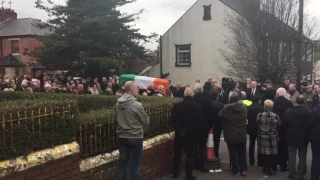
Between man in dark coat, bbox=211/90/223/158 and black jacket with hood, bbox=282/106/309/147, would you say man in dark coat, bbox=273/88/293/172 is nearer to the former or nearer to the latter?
black jacket with hood, bbox=282/106/309/147

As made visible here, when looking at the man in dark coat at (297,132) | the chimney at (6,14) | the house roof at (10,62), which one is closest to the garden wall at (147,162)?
the man in dark coat at (297,132)

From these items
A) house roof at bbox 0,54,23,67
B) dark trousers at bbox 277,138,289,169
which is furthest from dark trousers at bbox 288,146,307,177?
house roof at bbox 0,54,23,67

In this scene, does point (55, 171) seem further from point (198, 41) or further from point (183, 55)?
point (183, 55)

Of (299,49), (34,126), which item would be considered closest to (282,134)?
(34,126)

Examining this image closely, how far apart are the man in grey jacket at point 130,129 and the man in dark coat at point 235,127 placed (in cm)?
226

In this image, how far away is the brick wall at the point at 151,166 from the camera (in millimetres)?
5426

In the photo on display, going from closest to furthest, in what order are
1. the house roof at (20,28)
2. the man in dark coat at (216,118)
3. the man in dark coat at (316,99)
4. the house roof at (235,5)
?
the man in dark coat at (216,118)
the man in dark coat at (316,99)
the house roof at (235,5)
the house roof at (20,28)

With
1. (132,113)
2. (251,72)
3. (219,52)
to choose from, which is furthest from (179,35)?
(132,113)

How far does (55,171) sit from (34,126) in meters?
0.72

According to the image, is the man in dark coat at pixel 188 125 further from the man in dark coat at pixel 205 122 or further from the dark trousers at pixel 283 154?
the dark trousers at pixel 283 154

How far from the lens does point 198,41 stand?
25453 millimetres

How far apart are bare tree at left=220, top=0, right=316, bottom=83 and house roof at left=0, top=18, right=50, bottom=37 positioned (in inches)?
917

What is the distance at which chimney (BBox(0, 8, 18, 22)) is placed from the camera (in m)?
39.8

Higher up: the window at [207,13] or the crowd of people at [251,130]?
the window at [207,13]
